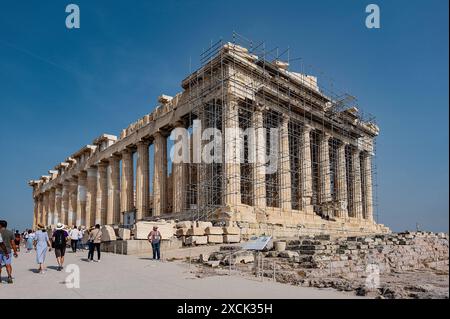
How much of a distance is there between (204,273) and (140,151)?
22632 millimetres

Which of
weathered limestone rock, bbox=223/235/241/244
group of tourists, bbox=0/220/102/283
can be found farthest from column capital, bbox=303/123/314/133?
group of tourists, bbox=0/220/102/283

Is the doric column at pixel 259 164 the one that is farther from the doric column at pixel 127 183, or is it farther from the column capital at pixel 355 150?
the column capital at pixel 355 150

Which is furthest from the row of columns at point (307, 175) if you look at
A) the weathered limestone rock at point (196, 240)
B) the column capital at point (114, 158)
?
the column capital at point (114, 158)

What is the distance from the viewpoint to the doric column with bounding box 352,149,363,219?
1417 inches

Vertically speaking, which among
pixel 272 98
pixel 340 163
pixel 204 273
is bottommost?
pixel 204 273

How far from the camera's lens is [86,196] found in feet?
142

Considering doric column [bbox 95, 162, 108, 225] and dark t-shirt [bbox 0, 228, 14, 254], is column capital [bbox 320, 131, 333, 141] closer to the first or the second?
doric column [bbox 95, 162, 108, 225]

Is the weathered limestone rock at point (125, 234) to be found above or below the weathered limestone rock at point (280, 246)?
above

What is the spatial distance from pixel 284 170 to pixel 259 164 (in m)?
2.72

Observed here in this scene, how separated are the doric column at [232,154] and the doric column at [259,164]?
1.58m

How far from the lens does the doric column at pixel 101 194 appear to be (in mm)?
39281

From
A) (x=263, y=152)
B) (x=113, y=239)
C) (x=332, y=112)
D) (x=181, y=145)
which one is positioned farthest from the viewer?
(x=332, y=112)
